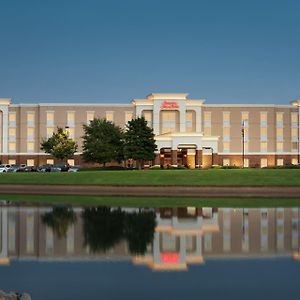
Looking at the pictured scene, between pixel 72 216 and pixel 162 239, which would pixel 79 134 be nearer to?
pixel 72 216

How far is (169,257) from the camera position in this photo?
52.4 ft

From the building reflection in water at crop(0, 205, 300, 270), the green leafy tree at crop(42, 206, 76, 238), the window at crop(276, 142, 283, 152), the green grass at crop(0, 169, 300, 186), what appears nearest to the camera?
the building reflection in water at crop(0, 205, 300, 270)

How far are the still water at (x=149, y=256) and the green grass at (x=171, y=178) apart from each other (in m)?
18.7

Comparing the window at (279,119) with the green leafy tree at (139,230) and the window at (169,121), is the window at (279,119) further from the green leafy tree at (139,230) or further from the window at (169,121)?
the green leafy tree at (139,230)

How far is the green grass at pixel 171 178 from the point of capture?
150 ft

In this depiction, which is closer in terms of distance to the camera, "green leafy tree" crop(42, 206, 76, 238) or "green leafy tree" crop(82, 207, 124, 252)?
"green leafy tree" crop(82, 207, 124, 252)

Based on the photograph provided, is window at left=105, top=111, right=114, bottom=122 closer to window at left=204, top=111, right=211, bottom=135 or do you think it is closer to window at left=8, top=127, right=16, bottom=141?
window at left=204, top=111, right=211, bottom=135

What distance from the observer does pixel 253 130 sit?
93562 mm

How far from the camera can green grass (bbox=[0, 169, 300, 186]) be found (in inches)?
1804

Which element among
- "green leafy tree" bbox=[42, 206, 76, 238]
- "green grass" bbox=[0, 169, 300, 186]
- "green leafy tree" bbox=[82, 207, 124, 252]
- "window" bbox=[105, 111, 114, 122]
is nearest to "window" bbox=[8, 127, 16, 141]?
"window" bbox=[105, 111, 114, 122]

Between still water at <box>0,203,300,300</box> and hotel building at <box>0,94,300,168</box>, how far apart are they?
6450 centimetres

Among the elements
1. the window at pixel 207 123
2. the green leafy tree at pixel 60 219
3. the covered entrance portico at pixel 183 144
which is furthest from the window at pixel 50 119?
the green leafy tree at pixel 60 219

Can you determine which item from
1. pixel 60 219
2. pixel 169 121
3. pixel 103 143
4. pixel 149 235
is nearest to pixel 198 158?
pixel 169 121

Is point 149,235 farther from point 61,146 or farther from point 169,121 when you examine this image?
point 169,121
